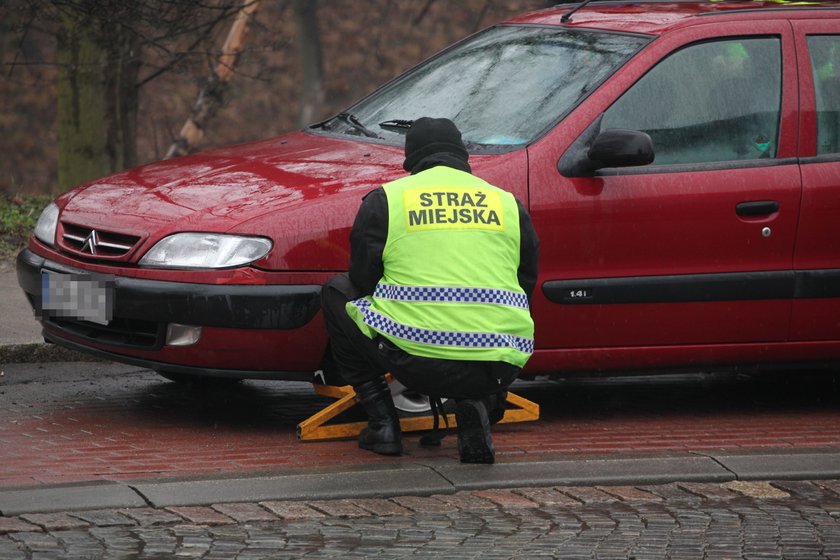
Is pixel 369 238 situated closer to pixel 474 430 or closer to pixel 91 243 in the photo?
pixel 474 430

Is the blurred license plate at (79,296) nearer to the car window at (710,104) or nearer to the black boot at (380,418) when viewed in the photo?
the black boot at (380,418)

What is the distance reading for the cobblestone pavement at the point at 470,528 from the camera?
4836 millimetres

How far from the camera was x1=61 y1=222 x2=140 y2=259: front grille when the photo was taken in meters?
6.11

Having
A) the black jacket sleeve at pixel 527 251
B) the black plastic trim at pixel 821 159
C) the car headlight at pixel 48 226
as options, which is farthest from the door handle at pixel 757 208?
the car headlight at pixel 48 226

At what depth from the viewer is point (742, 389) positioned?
7996mm

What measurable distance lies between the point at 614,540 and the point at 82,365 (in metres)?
3.49

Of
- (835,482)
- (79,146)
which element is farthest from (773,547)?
(79,146)

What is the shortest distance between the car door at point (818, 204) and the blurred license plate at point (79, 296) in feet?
9.35

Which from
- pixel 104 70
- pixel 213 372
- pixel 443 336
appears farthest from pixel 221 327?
pixel 104 70

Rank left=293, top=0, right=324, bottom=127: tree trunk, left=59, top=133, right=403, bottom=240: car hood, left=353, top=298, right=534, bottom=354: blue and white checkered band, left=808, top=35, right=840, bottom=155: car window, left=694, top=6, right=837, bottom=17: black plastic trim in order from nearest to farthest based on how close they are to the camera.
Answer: left=353, top=298, right=534, bottom=354: blue and white checkered band, left=59, top=133, right=403, bottom=240: car hood, left=808, top=35, right=840, bottom=155: car window, left=694, top=6, right=837, bottom=17: black plastic trim, left=293, top=0, right=324, bottom=127: tree trunk

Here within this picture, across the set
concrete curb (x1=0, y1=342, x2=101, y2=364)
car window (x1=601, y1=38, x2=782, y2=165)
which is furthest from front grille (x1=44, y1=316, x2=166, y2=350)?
car window (x1=601, y1=38, x2=782, y2=165)

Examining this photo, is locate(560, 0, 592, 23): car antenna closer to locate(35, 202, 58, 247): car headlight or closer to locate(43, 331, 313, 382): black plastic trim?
locate(43, 331, 313, 382): black plastic trim

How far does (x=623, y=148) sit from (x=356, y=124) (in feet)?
4.91

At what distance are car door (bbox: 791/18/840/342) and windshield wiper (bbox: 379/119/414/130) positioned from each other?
169 cm
